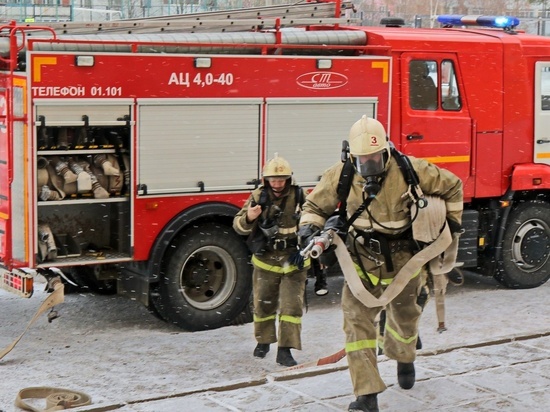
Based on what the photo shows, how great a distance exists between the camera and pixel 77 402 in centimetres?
670

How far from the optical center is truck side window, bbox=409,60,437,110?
10594 millimetres

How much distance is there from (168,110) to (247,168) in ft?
3.13

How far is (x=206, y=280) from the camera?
9.62 meters

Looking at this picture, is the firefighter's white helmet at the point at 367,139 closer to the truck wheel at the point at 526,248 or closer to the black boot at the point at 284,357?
the black boot at the point at 284,357

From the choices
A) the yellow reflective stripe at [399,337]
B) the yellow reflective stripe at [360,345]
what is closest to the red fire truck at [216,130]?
the yellow reflective stripe at [399,337]

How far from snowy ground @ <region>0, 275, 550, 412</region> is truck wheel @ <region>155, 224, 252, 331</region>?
20cm

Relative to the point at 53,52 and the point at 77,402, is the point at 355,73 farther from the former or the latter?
the point at 77,402

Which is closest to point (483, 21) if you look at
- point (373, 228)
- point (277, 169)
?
point (277, 169)

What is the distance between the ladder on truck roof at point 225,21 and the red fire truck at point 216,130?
0.02m

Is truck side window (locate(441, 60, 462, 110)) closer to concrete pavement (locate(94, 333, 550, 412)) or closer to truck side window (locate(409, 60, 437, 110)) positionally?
truck side window (locate(409, 60, 437, 110))

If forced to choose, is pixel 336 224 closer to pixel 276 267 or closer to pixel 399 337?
pixel 399 337

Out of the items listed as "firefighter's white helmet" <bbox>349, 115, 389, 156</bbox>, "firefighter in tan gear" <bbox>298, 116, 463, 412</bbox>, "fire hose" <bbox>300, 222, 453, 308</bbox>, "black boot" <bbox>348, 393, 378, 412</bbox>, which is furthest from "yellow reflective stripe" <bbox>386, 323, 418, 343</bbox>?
"firefighter's white helmet" <bbox>349, 115, 389, 156</bbox>

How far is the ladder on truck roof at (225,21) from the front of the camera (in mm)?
9477

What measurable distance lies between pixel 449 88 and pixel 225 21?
2397 millimetres
